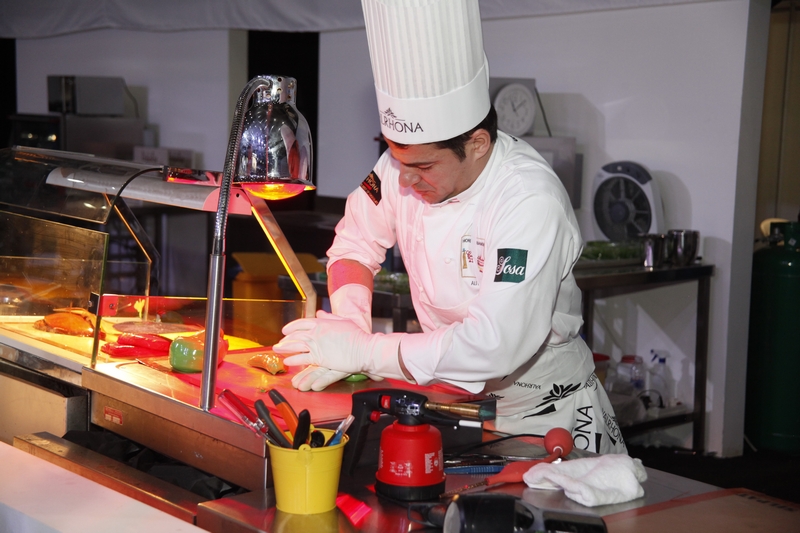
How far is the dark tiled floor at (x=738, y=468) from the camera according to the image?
4.27 meters

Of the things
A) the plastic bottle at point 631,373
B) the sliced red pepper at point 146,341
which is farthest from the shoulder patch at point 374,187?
the plastic bottle at point 631,373

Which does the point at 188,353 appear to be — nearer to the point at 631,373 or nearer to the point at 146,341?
the point at 146,341

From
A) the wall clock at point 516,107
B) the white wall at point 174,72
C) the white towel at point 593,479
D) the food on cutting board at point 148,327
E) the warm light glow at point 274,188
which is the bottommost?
the white towel at point 593,479

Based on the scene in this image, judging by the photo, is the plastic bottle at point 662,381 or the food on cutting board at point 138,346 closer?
the food on cutting board at point 138,346

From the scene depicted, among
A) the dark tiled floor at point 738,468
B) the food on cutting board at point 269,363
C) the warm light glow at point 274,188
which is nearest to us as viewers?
the warm light glow at point 274,188

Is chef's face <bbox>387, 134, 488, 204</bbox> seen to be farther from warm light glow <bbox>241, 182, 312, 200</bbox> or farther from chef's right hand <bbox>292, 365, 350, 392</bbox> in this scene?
chef's right hand <bbox>292, 365, 350, 392</bbox>

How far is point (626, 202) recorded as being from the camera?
15.4 feet

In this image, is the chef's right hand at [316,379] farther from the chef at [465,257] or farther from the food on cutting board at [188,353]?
the food on cutting board at [188,353]

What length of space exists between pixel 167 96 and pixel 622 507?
696 centimetres

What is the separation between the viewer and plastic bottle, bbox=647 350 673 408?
4746mm

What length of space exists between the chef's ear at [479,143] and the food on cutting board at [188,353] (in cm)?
74

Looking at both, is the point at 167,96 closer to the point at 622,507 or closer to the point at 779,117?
the point at 779,117

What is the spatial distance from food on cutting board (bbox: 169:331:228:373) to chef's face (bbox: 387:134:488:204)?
579 mm

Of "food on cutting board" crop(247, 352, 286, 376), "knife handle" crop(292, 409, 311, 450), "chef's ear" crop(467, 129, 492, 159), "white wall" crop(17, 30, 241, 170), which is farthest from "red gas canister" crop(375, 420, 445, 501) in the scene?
"white wall" crop(17, 30, 241, 170)
